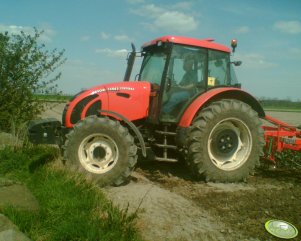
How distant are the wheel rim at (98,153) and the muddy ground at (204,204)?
1.34 ft

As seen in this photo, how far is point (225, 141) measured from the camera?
642 centimetres

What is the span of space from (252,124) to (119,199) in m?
2.65

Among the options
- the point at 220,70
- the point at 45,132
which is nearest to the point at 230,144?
the point at 220,70

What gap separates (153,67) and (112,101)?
1.10 m

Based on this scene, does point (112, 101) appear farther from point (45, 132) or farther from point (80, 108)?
point (45, 132)

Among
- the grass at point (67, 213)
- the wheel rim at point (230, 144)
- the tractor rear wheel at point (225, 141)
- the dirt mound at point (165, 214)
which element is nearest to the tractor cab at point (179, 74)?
the tractor rear wheel at point (225, 141)

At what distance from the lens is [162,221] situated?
4332mm

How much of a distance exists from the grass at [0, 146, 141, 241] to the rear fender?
197cm

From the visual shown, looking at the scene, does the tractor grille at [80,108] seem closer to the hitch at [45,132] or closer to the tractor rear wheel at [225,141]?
the hitch at [45,132]

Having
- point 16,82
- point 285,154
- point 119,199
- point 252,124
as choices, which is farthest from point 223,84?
point 16,82

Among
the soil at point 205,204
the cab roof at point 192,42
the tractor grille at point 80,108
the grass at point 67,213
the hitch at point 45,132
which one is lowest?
the soil at point 205,204

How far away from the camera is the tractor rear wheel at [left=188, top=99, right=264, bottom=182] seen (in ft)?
19.8

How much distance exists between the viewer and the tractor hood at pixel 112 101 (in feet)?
20.4

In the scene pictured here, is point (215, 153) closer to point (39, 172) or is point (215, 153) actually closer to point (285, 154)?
point (285, 154)
